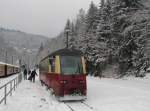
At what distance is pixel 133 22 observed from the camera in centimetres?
3322

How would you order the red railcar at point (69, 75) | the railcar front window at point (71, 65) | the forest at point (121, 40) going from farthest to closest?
1. the forest at point (121, 40)
2. the railcar front window at point (71, 65)
3. the red railcar at point (69, 75)

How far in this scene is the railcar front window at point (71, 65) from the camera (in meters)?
18.0

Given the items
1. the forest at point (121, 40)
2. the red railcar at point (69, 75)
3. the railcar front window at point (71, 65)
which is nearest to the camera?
the red railcar at point (69, 75)

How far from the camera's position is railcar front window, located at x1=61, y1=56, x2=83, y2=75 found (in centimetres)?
1805

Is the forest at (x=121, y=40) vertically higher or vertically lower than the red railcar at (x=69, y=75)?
higher

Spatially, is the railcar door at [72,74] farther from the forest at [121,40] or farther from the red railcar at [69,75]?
the forest at [121,40]

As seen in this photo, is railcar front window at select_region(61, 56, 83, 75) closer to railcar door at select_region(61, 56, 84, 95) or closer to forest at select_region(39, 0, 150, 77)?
railcar door at select_region(61, 56, 84, 95)

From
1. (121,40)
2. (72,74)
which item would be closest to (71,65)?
(72,74)

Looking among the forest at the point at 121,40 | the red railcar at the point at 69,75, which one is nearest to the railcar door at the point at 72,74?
the red railcar at the point at 69,75

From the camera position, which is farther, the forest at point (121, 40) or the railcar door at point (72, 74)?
the forest at point (121, 40)

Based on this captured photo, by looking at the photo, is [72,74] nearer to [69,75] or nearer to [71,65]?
[69,75]

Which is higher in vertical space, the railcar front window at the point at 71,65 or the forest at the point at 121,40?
the forest at the point at 121,40

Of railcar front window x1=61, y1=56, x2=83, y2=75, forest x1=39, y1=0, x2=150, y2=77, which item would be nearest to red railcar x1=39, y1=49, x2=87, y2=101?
railcar front window x1=61, y1=56, x2=83, y2=75

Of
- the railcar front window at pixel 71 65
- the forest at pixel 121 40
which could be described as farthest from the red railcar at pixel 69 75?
the forest at pixel 121 40
